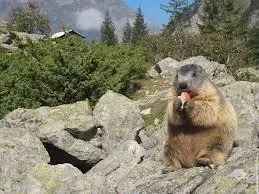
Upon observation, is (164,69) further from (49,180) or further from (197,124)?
(197,124)

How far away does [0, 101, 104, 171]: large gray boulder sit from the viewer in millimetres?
13250

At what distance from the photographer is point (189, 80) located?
7852 millimetres

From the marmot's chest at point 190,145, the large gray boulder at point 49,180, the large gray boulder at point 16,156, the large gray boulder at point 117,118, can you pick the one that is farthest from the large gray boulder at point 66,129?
the marmot's chest at point 190,145

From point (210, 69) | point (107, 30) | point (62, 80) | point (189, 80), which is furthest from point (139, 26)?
point (189, 80)

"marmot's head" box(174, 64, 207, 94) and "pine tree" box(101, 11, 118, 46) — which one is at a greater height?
"marmot's head" box(174, 64, 207, 94)

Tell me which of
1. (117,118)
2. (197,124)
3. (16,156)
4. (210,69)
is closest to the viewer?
(197,124)

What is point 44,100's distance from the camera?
1764cm

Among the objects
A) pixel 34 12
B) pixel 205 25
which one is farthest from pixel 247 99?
pixel 34 12

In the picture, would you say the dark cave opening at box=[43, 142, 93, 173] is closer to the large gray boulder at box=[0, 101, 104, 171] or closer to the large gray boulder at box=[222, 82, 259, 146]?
the large gray boulder at box=[0, 101, 104, 171]

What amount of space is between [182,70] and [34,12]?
2615 inches

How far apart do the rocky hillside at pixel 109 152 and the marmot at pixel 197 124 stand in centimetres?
28

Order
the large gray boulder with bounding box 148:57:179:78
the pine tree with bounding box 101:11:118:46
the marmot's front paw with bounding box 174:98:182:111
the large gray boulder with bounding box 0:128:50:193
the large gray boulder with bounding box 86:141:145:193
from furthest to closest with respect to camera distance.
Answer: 1. the pine tree with bounding box 101:11:118:46
2. the large gray boulder with bounding box 148:57:179:78
3. the large gray boulder with bounding box 0:128:50:193
4. the large gray boulder with bounding box 86:141:145:193
5. the marmot's front paw with bounding box 174:98:182:111

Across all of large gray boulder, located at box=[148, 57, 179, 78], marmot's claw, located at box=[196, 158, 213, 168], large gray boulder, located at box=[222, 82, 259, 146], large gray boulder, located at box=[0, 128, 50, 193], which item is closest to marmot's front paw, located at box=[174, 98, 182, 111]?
marmot's claw, located at box=[196, 158, 213, 168]

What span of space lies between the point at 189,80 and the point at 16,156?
5292 millimetres
